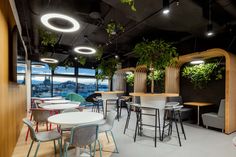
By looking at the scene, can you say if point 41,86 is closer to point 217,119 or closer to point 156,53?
point 156,53

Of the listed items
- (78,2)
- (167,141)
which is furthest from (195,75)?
(78,2)

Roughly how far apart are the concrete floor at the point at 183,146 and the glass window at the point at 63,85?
641cm

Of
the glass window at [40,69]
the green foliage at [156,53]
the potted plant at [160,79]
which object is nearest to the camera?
the green foliage at [156,53]

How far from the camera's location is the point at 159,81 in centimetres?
743

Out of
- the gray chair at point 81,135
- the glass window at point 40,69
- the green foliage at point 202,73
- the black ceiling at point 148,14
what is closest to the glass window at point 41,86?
the glass window at point 40,69

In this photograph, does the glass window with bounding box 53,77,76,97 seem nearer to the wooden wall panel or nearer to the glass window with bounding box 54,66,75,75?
the glass window with bounding box 54,66,75,75

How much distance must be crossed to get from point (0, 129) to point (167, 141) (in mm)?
3466

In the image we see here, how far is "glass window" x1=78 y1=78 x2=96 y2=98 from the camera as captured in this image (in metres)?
9.97

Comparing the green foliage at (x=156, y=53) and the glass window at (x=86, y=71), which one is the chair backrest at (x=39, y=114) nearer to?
the green foliage at (x=156, y=53)

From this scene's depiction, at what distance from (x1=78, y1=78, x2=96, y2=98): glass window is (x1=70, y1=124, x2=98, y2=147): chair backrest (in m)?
8.08

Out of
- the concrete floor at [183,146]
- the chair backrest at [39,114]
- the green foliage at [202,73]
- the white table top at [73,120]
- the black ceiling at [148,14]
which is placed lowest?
the concrete floor at [183,146]

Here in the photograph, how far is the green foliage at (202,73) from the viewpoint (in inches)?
203

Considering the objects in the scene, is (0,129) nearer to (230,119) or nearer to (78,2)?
(78,2)

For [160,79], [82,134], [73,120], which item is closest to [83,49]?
[73,120]
